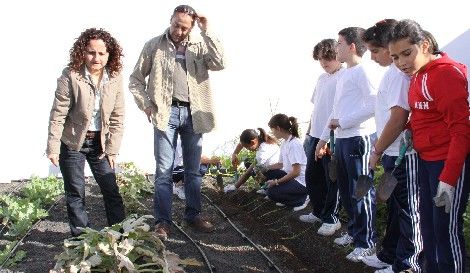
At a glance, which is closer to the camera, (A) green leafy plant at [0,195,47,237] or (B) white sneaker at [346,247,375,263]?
(B) white sneaker at [346,247,375,263]

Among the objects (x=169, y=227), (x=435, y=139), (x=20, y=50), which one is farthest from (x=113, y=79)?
(x=20, y=50)

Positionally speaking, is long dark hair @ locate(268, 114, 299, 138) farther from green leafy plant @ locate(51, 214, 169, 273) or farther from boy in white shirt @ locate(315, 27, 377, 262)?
green leafy plant @ locate(51, 214, 169, 273)

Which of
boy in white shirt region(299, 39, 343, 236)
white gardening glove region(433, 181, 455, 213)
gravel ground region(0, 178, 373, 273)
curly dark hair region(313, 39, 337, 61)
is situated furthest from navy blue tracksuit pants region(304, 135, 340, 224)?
white gardening glove region(433, 181, 455, 213)

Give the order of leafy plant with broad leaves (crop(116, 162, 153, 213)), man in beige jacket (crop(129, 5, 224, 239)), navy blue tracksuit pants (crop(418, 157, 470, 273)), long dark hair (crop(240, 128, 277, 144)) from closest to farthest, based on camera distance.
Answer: navy blue tracksuit pants (crop(418, 157, 470, 273))
man in beige jacket (crop(129, 5, 224, 239))
leafy plant with broad leaves (crop(116, 162, 153, 213))
long dark hair (crop(240, 128, 277, 144))

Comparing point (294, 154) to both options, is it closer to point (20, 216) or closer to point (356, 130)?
point (356, 130)

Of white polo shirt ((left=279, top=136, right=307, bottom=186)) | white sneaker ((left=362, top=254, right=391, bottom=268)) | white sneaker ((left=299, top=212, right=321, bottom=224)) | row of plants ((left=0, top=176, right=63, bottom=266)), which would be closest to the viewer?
white sneaker ((left=362, top=254, right=391, bottom=268))

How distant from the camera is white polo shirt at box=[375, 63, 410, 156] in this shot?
3600 mm

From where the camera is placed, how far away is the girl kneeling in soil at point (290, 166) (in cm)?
604

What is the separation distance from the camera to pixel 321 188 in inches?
216

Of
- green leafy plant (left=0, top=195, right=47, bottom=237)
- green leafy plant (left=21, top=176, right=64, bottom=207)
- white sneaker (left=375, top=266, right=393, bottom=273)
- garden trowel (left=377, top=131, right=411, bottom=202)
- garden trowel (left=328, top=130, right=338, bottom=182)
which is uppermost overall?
garden trowel (left=377, top=131, right=411, bottom=202)

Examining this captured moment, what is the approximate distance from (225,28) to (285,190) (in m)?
3.71

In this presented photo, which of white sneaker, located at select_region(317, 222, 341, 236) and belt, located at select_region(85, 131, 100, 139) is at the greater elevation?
belt, located at select_region(85, 131, 100, 139)

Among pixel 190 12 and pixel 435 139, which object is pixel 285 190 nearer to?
pixel 190 12

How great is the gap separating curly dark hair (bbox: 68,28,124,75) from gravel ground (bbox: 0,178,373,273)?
4.60 ft
